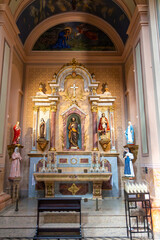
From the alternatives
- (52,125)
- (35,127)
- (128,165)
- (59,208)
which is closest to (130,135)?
(128,165)

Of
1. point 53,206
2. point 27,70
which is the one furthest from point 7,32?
point 53,206

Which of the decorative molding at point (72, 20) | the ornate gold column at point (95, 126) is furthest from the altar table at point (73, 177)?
the decorative molding at point (72, 20)

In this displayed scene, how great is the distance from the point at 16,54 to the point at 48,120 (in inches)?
135

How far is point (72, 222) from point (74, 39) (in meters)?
9.09

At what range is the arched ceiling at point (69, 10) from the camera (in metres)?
9.57

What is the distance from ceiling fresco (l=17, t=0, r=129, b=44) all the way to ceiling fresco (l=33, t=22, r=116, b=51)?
690 mm

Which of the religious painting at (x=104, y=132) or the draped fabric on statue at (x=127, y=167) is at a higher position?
the religious painting at (x=104, y=132)

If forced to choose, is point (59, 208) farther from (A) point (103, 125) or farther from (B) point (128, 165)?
(A) point (103, 125)

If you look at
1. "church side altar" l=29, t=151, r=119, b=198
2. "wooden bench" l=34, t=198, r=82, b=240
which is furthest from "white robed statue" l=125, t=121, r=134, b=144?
"wooden bench" l=34, t=198, r=82, b=240

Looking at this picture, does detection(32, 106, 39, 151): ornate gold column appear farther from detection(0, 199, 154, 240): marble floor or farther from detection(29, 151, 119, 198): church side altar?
detection(0, 199, 154, 240): marble floor

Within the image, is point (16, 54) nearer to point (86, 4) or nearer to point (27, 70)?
point (27, 70)

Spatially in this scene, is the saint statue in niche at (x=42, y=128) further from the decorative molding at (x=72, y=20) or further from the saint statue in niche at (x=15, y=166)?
the decorative molding at (x=72, y=20)

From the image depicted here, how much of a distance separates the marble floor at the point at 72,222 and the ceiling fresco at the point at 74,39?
822cm

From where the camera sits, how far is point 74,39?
11523 millimetres
